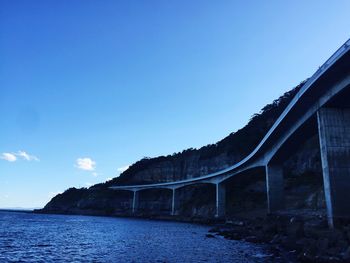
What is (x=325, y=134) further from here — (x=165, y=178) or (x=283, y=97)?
(x=165, y=178)

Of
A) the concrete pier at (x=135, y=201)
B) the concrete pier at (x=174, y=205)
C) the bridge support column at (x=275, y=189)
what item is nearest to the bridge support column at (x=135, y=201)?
the concrete pier at (x=135, y=201)

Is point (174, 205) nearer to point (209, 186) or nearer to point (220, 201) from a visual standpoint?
point (209, 186)

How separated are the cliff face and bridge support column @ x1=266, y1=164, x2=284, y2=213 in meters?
6.44

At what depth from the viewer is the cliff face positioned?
70812 millimetres

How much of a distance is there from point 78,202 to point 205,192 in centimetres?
7579

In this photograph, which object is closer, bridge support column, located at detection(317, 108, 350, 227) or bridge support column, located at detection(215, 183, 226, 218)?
bridge support column, located at detection(317, 108, 350, 227)

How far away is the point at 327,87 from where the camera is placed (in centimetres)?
2789

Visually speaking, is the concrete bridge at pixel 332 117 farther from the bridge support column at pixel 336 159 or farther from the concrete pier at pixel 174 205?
the concrete pier at pixel 174 205

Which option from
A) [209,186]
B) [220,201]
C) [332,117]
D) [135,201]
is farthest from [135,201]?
[332,117]

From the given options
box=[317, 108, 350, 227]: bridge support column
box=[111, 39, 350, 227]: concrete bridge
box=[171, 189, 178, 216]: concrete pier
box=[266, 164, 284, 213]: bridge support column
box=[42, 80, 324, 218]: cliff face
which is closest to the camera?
box=[111, 39, 350, 227]: concrete bridge

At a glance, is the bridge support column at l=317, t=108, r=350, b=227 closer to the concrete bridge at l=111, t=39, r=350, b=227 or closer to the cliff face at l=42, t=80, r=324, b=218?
the concrete bridge at l=111, t=39, r=350, b=227

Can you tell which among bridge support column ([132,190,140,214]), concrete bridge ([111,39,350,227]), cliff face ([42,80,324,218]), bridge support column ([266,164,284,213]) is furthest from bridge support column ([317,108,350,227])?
bridge support column ([132,190,140,214])

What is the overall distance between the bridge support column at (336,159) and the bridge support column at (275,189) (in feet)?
79.6

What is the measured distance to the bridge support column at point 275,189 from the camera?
50906 mm
